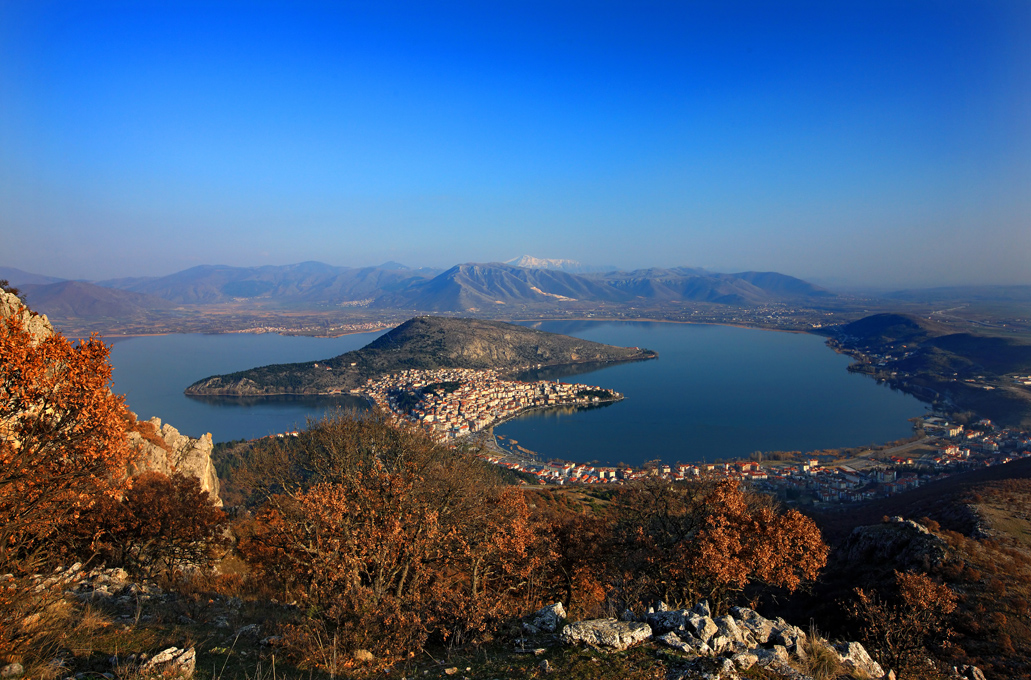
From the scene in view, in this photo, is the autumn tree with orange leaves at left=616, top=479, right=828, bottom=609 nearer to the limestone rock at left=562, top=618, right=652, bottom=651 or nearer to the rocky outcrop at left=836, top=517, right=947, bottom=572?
the limestone rock at left=562, top=618, right=652, bottom=651

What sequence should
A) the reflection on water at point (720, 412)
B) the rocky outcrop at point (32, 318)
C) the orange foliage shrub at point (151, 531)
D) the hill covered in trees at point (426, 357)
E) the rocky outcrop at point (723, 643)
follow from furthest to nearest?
1. the hill covered in trees at point (426, 357)
2. the reflection on water at point (720, 412)
3. the orange foliage shrub at point (151, 531)
4. the rocky outcrop at point (32, 318)
5. the rocky outcrop at point (723, 643)

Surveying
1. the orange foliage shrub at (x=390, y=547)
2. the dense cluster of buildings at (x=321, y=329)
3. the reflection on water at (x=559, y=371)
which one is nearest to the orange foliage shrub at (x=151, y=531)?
the orange foliage shrub at (x=390, y=547)

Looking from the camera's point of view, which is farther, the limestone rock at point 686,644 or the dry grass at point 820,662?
the limestone rock at point 686,644

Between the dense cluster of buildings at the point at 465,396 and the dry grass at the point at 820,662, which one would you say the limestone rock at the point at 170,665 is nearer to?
the dry grass at the point at 820,662

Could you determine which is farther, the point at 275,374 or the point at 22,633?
the point at 275,374

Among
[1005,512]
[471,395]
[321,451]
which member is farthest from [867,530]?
[471,395]

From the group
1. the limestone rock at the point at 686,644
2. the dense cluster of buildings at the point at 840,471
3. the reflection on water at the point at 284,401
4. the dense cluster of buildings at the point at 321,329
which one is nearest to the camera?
the limestone rock at the point at 686,644

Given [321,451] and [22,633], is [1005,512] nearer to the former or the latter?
[321,451]

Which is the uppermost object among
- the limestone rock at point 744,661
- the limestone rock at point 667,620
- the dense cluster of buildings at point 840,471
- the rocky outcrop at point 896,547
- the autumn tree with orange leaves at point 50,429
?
the autumn tree with orange leaves at point 50,429
